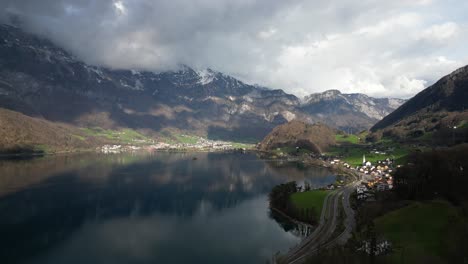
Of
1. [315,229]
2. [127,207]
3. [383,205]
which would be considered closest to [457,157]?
[383,205]

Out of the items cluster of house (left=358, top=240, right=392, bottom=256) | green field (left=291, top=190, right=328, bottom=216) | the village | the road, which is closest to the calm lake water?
the road

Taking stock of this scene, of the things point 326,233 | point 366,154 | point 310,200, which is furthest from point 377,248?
point 366,154

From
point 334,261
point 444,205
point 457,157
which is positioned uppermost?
point 457,157

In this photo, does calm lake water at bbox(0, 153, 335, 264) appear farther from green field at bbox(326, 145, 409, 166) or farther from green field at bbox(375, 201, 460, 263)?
green field at bbox(326, 145, 409, 166)

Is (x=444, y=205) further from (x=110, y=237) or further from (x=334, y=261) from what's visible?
(x=110, y=237)

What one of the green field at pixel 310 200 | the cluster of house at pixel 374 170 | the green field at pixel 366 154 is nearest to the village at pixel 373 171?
the cluster of house at pixel 374 170

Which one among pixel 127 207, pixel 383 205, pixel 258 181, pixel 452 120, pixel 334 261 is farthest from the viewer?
pixel 452 120

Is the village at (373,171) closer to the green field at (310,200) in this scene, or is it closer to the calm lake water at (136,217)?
the calm lake water at (136,217)
